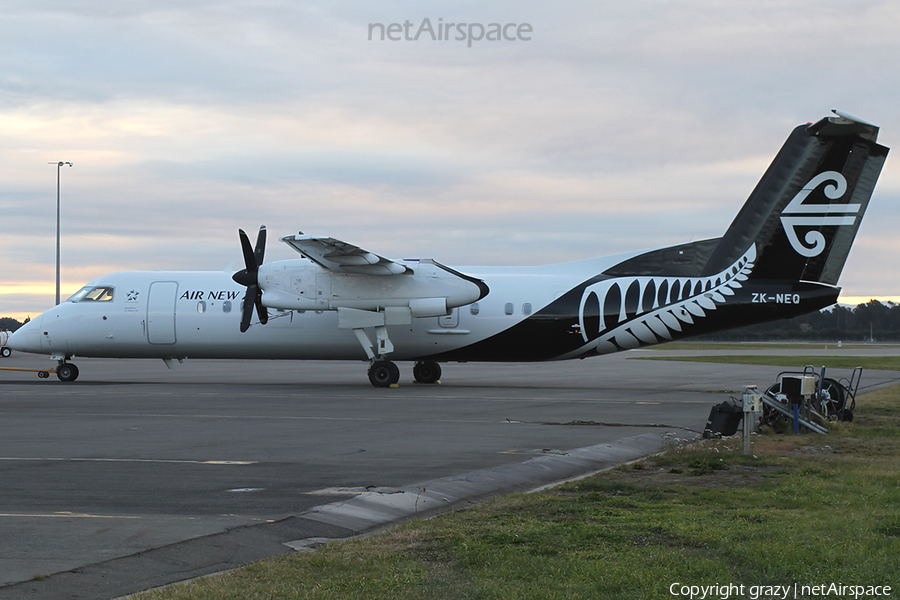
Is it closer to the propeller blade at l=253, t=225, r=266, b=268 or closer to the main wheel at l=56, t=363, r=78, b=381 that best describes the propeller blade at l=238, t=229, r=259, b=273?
the propeller blade at l=253, t=225, r=266, b=268

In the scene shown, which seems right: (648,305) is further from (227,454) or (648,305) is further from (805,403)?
(227,454)

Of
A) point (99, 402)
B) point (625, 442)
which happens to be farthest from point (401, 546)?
point (99, 402)

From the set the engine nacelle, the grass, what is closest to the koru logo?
the engine nacelle

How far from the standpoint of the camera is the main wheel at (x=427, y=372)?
32344 millimetres

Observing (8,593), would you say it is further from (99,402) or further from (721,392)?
(721,392)

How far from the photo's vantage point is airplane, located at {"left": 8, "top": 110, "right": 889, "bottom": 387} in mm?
27000

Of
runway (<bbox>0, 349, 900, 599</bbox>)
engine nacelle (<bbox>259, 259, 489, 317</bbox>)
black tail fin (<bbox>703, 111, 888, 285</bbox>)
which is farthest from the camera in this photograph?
engine nacelle (<bbox>259, 259, 489, 317</bbox>)

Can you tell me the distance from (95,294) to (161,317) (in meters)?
2.90

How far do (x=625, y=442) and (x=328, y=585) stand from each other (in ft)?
31.8

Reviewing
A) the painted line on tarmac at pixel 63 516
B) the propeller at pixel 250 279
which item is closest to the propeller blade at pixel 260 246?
the propeller at pixel 250 279

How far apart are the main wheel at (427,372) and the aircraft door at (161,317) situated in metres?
8.75

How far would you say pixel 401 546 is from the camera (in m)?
7.44
